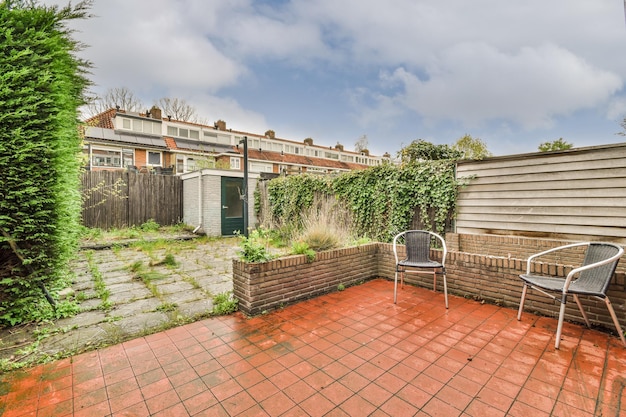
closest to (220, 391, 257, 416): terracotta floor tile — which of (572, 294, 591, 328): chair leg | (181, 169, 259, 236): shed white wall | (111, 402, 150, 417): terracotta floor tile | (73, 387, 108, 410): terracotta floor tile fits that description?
(111, 402, 150, 417): terracotta floor tile

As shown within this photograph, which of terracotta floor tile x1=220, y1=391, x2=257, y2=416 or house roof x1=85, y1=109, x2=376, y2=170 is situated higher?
house roof x1=85, y1=109, x2=376, y2=170

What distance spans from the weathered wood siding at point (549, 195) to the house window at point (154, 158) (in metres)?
19.6

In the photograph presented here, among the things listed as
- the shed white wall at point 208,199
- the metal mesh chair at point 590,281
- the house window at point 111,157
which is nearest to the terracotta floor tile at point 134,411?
the metal mesh chair at point 590,281

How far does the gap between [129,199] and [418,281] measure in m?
9.54

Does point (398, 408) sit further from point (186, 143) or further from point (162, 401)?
point (186, 143)

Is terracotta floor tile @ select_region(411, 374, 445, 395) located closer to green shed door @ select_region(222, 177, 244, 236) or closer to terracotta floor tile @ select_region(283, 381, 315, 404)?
terracotta floor tile @ select_region(283, 381, 315, 404)

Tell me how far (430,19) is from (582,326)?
6229 mm

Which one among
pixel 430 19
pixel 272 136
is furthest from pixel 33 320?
pixel 272 136

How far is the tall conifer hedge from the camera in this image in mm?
2643

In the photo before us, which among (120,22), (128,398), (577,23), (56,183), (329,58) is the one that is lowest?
(128,398)

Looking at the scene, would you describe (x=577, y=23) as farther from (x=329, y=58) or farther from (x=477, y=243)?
(x=329, y=58)

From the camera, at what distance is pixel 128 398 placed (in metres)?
1.75

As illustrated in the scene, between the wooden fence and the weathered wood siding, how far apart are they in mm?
9481

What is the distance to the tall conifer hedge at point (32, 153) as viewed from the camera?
2643 millimetres
